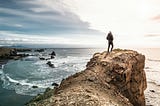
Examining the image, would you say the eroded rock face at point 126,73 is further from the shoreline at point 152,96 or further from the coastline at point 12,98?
the coastline at point 12,98

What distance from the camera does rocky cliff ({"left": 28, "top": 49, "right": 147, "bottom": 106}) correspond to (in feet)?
38.1

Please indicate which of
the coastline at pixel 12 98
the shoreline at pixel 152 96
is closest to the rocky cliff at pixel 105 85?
the shoreline at pixel 152 96

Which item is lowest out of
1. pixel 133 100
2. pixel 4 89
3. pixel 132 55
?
pixel 4 89

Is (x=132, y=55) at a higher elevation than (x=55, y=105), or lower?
higher

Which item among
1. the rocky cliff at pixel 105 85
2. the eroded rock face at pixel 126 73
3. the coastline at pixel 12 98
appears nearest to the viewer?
the rocky cliff at pixel 105 85

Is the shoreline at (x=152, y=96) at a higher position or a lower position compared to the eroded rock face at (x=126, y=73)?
lower

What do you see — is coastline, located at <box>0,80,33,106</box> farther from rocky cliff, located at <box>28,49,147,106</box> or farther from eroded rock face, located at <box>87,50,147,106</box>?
eroded rock face, located at <box>87,50,147,106</box>

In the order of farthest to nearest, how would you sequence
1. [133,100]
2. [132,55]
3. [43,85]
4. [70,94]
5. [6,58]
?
[6,58], [43,85], [132,55], [133,100], [70,94]

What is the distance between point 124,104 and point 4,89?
29324 mm

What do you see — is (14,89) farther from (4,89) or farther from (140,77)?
(140,77)

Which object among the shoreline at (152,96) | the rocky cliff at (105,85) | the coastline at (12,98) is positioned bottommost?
the shoreline at (152,96)

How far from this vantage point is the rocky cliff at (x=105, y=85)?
11.6 m

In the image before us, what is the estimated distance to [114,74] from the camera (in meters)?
18.5

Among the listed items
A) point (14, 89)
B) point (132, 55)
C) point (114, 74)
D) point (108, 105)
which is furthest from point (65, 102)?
point (14, 89)
